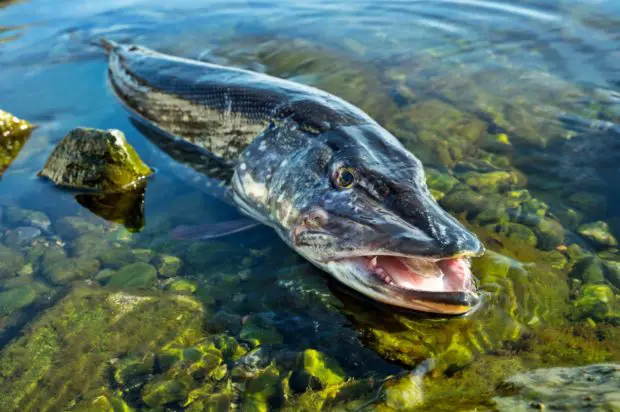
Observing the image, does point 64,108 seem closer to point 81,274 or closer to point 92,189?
point 92,189

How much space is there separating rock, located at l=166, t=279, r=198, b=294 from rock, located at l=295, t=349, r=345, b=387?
101 cm

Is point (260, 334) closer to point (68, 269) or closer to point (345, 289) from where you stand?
point (345, 289)

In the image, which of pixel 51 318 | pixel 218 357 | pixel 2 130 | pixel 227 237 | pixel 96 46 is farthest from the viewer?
pixel 96 46

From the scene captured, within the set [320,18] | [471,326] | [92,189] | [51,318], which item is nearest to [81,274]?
[51,318]

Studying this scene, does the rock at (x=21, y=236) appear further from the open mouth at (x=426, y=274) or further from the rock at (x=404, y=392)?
the rock at (x=404, y=392)

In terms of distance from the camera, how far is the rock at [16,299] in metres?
3.15

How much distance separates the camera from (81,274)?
11.5 feet

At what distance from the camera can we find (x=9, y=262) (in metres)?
3.61

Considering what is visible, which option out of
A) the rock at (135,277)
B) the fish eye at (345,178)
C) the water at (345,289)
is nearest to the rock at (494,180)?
the water at (345,289)

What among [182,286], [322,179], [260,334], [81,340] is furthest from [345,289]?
[81,340]

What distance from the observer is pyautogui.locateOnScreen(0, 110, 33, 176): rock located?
528cm

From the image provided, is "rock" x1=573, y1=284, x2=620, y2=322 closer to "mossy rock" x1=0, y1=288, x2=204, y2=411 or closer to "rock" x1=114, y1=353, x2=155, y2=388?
"mossy rock" x1=0, y1=288, x2=204, y2=411

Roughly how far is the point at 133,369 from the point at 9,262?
5.25 ft

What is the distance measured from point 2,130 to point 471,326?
208 inches
